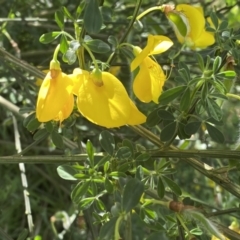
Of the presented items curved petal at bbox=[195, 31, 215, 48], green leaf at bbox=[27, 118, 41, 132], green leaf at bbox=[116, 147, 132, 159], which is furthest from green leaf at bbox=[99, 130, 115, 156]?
curved petal at bbox=[195, 31, 215, 48]

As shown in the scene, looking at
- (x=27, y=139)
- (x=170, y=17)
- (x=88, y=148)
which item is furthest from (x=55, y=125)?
(x=27, y=139)

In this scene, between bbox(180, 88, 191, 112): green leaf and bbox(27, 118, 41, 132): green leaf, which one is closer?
bbox(180, 88, 191, 112): green leaf

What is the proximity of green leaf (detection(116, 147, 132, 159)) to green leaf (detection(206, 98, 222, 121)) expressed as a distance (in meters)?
0.12

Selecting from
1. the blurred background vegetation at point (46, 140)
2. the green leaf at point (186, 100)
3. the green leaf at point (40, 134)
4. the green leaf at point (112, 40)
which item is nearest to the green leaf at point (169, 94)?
the green leaf at point (186, 100)

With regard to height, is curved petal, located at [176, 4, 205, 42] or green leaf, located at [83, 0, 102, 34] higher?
green leaf, located at [83, 0, 102, 34]

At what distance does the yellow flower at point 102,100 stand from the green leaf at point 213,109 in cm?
10

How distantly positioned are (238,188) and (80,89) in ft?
0.85

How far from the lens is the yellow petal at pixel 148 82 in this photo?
0.71 metres

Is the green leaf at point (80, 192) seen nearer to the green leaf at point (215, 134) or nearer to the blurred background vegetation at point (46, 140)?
the green leaf at point (215, 134)

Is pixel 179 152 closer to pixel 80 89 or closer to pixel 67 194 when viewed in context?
pixel 80 89

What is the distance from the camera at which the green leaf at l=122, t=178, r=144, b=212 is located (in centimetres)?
58

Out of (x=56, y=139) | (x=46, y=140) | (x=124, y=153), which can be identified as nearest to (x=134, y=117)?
(x=124, y=153)

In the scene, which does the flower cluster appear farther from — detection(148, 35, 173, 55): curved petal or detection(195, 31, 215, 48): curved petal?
detection(195, 31, 215, 48): curved petal

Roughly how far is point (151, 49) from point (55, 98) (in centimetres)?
15
